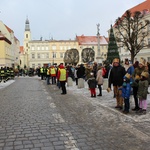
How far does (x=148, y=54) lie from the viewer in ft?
189

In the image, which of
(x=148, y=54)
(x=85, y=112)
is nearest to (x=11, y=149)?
(x=85, y=112)

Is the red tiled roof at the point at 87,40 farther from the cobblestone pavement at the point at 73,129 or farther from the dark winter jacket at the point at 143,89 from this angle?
the dark winter jacket at the point at 143,89

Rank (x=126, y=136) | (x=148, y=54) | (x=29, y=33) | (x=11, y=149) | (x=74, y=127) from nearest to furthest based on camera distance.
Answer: (x=11, y=149) < (x=126, y=136) < (x=74, y=127) < (x=148, y=54) < (x=29, y=33)

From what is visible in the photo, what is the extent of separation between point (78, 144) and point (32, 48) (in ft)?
367

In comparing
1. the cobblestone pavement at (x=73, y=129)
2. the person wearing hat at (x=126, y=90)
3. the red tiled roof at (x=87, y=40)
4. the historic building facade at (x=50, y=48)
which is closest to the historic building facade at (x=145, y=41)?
the red tiled roof at (x=87, y=40)

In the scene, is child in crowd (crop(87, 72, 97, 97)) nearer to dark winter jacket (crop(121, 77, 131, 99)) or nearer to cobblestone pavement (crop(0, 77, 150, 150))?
cobblestone pavement (crop(0, 77, 150, 150))

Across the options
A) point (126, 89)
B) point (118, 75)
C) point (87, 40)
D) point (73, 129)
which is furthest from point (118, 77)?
point (87, 40)

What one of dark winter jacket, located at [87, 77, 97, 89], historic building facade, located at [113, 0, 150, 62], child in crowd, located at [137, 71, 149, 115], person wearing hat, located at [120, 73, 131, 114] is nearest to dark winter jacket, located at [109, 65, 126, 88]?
person wearing hat, located at [120, 73, 131, 114]

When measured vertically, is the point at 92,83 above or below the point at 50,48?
below

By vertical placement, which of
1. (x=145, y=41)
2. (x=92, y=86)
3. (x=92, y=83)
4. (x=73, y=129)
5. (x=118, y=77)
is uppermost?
(x=145, y=41)

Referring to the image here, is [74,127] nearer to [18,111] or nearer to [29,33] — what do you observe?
[18,111]

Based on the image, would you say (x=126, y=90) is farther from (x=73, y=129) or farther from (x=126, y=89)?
(x=73, y=129)

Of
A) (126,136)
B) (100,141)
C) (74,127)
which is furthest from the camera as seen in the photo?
(74,127)

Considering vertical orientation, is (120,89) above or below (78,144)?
above
